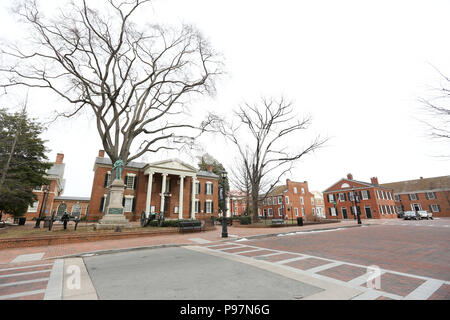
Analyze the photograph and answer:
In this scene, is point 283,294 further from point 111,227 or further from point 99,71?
point 99,71

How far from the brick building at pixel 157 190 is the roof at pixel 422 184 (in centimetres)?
4949

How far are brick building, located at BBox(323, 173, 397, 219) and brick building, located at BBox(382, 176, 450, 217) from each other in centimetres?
675

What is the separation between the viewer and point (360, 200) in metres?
41.9

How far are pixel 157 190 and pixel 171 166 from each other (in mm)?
4413

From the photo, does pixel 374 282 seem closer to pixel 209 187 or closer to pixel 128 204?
pixel 128 204

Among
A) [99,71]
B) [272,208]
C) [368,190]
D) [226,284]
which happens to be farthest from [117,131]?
[368,190]

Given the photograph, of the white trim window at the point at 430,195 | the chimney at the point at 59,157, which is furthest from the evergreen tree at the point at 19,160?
the white trim window at the point at 430,195

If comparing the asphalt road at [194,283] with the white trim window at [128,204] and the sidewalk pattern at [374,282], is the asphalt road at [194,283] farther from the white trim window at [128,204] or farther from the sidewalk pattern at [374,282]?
the white trim window at [128,204]

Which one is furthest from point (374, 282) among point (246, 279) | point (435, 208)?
point (435, 208)

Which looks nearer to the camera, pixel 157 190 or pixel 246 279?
pixel 246 279

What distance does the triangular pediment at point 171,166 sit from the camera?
2895cm

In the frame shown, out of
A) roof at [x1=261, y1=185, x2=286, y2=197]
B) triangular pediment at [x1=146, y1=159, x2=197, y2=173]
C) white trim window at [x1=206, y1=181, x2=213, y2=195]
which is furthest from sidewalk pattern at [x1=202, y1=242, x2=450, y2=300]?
roof at [x1=261, y1=185, x2=286, y2=197]

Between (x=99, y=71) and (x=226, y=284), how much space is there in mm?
19567

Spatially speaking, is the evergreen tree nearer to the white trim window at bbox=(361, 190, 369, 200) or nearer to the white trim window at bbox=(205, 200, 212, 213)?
the white trim window at bbox=(205, 200, 212, 213)
